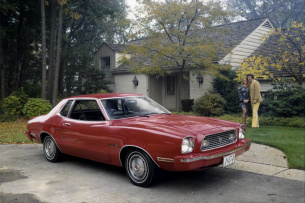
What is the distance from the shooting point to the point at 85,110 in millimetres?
6801

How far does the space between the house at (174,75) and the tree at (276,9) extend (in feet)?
47.0

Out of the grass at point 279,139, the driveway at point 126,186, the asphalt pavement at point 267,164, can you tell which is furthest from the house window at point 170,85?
the driveway at point 126,186

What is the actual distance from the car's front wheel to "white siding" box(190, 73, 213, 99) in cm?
1344

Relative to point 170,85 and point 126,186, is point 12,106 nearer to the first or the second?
point 170,85

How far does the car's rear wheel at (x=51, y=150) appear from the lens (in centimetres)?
650

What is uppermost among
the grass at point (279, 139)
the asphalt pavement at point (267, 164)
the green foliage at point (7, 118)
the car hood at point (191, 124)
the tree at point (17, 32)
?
the tree at point (17, 32)

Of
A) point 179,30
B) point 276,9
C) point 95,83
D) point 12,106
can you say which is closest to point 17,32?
point 95,83

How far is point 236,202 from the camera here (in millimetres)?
4086

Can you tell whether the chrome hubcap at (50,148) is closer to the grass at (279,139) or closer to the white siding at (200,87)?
the grass at (279,139)

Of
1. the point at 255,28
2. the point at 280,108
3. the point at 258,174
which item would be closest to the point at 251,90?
the point at 280,108

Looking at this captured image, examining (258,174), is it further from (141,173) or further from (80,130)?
(80,130)

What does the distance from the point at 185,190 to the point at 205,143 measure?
78 centimetres

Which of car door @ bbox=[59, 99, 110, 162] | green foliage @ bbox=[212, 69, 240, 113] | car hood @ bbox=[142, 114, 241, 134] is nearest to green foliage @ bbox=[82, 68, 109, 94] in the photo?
green foliage @ bbox=[212, 69, 240, 113]

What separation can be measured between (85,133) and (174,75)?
1586 cm
